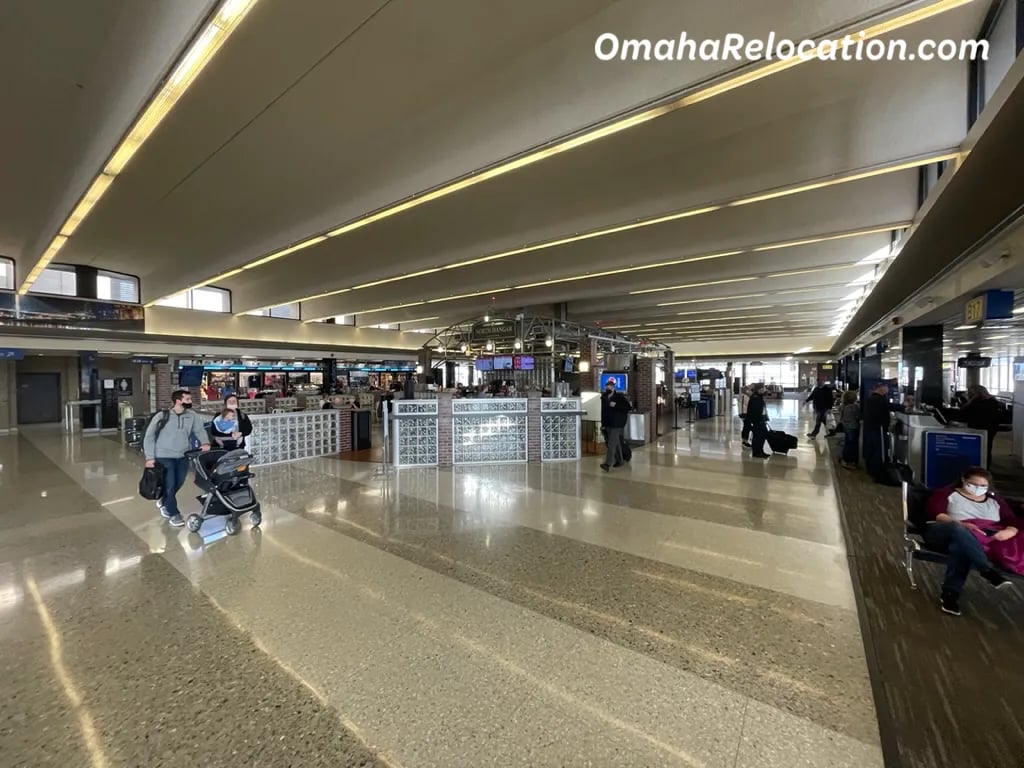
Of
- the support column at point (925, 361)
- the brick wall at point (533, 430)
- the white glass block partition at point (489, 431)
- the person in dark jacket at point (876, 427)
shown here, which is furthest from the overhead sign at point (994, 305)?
the white glass block partition at point (489, 431)

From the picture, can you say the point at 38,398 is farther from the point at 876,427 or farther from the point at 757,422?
the point at 876,427

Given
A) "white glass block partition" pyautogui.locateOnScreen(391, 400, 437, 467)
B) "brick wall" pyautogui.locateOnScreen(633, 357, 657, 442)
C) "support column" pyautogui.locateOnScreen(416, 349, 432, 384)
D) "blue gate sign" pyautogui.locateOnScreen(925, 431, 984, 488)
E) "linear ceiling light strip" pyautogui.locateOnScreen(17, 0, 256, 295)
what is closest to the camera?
"linear ceiling light strip" pyautogui.locateOnScreen(17, 0, 256, 295)

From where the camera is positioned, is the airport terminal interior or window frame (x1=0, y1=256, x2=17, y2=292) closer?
the airport terminal interior

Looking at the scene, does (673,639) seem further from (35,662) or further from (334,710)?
(35,662)

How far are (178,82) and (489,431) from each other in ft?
21.2

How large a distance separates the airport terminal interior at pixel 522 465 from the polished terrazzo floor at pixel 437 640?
0.03 meters

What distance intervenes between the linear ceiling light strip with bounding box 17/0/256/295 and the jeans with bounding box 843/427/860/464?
1055cm

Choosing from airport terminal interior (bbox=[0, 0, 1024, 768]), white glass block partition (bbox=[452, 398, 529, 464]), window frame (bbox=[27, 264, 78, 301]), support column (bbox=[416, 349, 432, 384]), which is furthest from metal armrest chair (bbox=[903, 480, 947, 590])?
window frame (bbox=[27, 264, 78, 301])

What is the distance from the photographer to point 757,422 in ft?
30.6

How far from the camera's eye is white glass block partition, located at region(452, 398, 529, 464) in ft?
27.5

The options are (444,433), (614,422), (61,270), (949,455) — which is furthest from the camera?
(61,270)

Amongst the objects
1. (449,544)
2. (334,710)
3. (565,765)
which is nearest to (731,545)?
(449,544)

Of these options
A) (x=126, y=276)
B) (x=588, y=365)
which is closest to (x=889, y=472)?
(x=588, y=365)

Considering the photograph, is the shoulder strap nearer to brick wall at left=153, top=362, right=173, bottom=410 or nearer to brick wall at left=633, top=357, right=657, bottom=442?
brick wall at left=633, top=357, right=657, bottom=442
